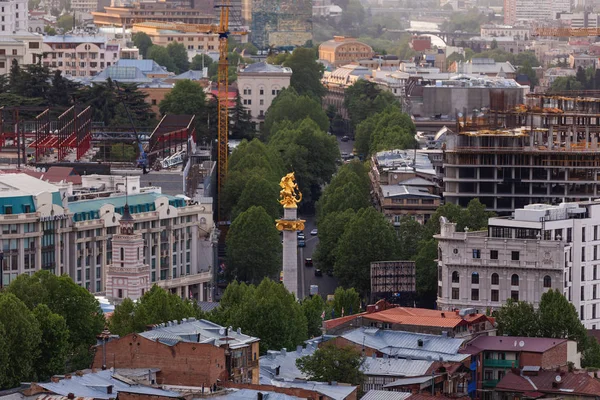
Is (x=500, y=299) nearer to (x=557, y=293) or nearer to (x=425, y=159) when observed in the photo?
(x=557, y=293)

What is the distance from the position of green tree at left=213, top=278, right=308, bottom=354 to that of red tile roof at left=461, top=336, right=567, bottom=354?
8551 millimetres

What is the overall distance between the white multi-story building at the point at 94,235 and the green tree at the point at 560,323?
25998mm

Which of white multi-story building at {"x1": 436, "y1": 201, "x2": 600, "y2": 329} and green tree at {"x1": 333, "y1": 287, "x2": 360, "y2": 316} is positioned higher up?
white multi-story building at {"x1": 436, "y1": 201, "x2": 600, "y2": 329}

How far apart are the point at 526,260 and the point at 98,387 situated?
4053 centimetres

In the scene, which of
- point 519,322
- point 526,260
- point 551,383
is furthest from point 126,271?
point 551,383

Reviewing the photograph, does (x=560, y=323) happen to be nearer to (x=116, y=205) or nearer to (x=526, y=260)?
(x=526, y=260)

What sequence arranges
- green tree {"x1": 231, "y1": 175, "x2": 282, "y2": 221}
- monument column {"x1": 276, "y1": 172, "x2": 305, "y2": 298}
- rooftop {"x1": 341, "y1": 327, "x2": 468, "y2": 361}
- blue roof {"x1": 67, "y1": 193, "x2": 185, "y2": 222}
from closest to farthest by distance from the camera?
rooftop {"x1": 341, "y1": 327, "x2": 468, "y2": 361}, monument column {"x1": 276, "y1": 172, "x2": 305, "y2": 298}, blue roof {"x1": 67, "y1": 193, "x2": 185, "y2": 222}, green tree {"x1": 231, "y1": 175, "x2": 282, "y2": 221}

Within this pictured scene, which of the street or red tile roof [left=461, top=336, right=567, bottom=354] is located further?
the street

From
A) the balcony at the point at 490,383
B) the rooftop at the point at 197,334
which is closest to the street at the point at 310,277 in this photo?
the balcony at the point at 490,383

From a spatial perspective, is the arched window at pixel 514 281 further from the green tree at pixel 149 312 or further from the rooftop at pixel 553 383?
the rooftop at pixel 553 383

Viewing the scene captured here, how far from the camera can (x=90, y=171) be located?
166 meters

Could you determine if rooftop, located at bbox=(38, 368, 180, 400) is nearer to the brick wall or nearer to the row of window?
the brick wall

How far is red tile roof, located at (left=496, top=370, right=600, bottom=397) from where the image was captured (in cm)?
10288

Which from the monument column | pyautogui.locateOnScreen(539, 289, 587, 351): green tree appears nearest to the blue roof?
→ the monument column
